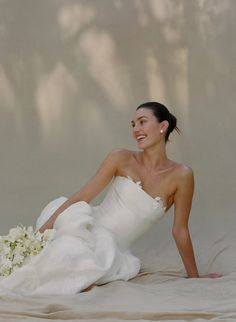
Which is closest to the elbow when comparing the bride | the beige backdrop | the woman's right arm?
the bride

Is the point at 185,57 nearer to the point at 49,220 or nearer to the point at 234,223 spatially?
the point at 234,223

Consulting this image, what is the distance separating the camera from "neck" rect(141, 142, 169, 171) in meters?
4.21

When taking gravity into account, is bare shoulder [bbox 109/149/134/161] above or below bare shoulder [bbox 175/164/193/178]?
above

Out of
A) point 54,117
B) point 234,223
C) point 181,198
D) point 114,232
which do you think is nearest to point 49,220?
point 114,232

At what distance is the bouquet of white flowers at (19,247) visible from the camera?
352 centimetres

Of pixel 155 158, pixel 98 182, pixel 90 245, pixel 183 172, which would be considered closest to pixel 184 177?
pixel 183 172

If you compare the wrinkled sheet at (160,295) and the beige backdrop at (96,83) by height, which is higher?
the beige backdrop at (96,83)

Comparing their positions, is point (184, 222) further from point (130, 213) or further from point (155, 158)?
point (155, 158)

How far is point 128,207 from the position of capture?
4.12 meters

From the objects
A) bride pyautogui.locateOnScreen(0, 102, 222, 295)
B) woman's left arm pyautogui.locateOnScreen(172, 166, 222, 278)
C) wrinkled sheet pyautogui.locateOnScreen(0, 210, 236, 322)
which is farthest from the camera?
woman's left arm pyautogui.locateOnScreen(172, 166, 222, 278)

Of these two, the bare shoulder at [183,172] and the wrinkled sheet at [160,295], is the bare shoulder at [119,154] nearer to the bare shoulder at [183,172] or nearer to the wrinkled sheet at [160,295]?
the bare shoulder at [183,172]

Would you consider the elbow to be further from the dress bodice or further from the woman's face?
the woman's face

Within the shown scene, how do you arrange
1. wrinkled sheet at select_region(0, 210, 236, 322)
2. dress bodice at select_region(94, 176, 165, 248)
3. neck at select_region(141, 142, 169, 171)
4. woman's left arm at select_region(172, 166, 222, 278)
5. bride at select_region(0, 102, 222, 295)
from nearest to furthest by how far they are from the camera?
wrinkled sheet at select_region(0, 210, 236, 322) → bride at select_region(0, 102, 222, 295) → woman's left arm at select_region(172, 166, 222, 278) → dress bodice at select_region(94, 176, 165, 248) → neck at select_region(141, 142, 169, 171)

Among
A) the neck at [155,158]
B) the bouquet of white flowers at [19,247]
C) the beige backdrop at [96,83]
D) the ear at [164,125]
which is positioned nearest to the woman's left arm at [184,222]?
the neck at [155,158]
